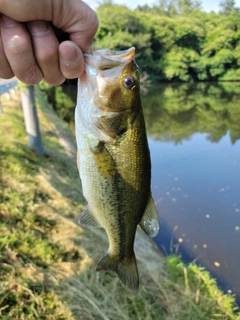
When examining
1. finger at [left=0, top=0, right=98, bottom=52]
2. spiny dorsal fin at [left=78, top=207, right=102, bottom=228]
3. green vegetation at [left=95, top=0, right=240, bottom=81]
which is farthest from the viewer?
green vegetation at [left=95, top=0, right=240, bottom=81]

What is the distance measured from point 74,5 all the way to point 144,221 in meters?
1.38

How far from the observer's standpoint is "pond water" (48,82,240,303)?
8.03 meters

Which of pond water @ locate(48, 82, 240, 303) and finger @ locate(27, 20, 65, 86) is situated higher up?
finger @ locate(27, 20, 65, 86)

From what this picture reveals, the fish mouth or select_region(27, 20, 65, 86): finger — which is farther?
the fish mouth

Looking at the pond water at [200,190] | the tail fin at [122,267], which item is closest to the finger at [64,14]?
the tail fin at [122,267]

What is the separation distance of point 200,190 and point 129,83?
975 centimetres

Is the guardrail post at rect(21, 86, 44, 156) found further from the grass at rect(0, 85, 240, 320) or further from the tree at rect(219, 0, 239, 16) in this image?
the tree at rect(219, 0, 239, 16)

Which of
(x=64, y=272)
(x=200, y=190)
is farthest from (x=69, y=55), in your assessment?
(x=200, y=190)

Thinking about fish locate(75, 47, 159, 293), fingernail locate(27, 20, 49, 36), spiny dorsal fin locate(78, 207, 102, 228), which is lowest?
spiny dorsal fin locate(78, 207, 102, 228)

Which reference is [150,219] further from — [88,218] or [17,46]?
[17,46]

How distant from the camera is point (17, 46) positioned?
1534 millimetres

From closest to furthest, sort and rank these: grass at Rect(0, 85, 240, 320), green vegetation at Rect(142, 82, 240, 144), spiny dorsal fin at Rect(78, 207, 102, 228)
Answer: spiny dorsal fin at Rect(78, 207, 102, 228)
grass at Rect(0, 85, 240, 320)
green vegetation at Rect(142, 82, 240, 144)

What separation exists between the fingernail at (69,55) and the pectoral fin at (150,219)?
1.02 meters

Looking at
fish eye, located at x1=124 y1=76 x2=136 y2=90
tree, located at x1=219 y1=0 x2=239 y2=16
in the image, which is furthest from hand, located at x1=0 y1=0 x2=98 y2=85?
tree, located at x1=219 y1=0 x2=239 y2=16
